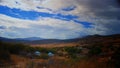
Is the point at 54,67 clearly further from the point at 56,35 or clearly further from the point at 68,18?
the point at 68,18

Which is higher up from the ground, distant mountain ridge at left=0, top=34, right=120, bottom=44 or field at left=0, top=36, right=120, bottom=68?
distant mountain ridge at left=0, top=34, right=120, bottom=44

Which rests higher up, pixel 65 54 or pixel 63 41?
pixel 63 41

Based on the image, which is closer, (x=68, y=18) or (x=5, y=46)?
(x=5, y=46)

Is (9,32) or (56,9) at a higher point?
(56,9)

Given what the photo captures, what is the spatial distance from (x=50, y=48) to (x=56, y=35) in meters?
0.25

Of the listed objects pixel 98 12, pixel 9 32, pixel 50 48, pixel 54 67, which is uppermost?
pixel 98 12

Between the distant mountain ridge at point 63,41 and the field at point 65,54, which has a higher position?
the distant mountain ridge at point 63,41

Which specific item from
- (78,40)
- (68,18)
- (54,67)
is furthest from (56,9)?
(54,67)

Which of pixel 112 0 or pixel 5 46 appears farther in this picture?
pixel 112 0

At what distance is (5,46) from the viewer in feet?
13.6

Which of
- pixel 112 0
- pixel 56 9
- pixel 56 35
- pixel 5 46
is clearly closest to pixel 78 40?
pixel 56 35

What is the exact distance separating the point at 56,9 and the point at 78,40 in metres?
0.66

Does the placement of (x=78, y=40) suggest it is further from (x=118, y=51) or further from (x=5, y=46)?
(x=5, y=46)

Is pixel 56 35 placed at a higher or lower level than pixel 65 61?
higher
